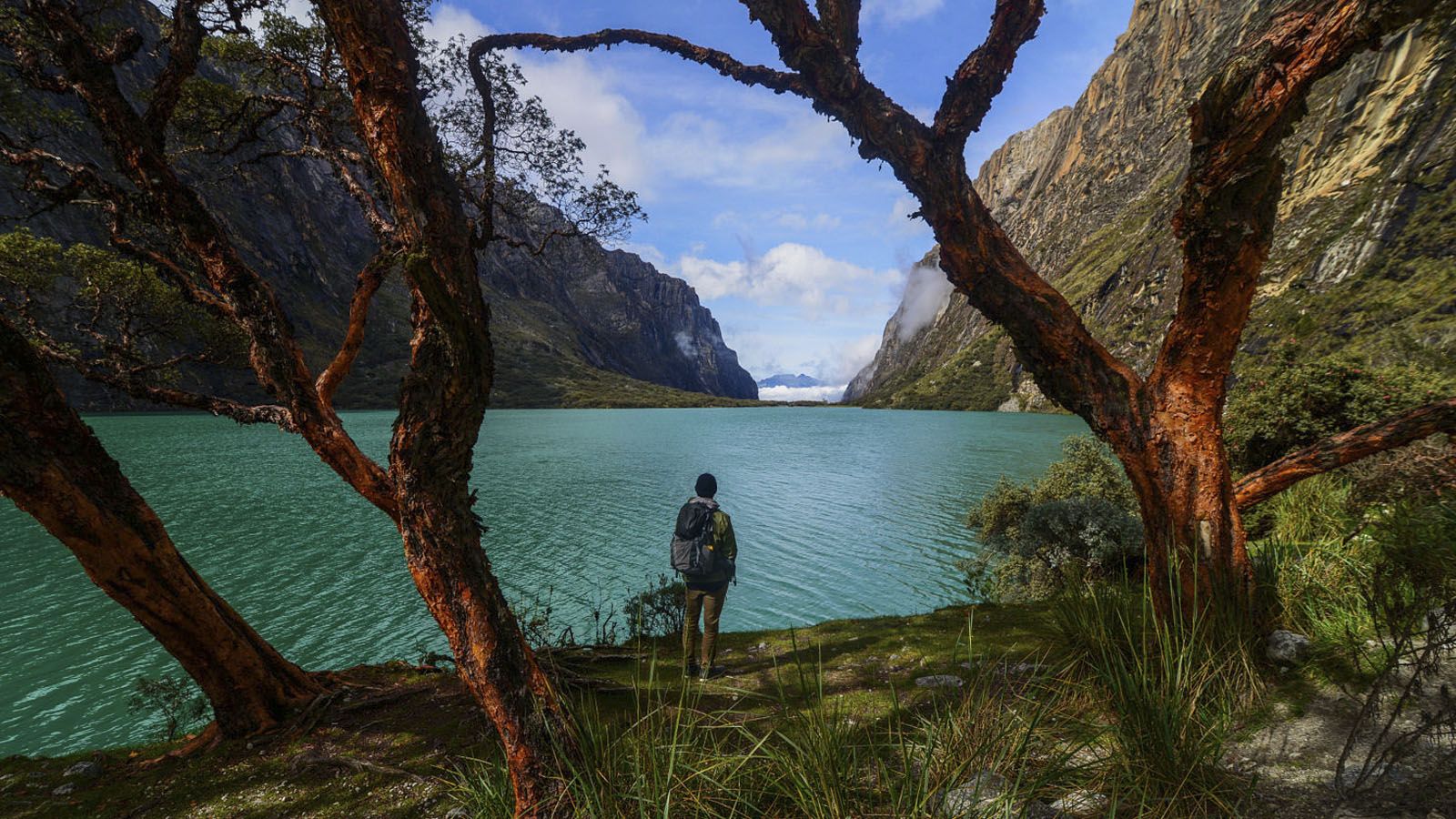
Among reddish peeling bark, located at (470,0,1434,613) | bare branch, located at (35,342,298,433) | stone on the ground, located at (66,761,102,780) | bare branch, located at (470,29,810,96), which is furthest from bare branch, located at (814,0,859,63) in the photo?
stone on the ground, located at (66,761,102,780)

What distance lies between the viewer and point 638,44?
677cm

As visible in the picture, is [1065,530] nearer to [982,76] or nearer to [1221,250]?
[1221,250]

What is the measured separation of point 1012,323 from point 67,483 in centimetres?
838

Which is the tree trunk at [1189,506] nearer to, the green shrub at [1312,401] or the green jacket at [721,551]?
the green jacket at [721,551]

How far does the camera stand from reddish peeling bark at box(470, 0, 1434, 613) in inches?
152

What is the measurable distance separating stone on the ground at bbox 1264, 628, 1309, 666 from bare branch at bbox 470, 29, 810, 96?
724cm

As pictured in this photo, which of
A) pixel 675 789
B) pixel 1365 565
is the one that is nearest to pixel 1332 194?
pixel 1365 565

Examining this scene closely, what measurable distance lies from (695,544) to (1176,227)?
20.5 feet

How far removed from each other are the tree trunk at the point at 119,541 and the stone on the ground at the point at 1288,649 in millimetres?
9455

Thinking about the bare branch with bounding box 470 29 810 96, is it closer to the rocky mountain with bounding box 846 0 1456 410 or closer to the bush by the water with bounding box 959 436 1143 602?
the bush by the water with bounding box 959 436 1143 602

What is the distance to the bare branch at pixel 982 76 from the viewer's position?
16.9 feet

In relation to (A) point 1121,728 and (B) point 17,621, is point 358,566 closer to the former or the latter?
(B) point 17,621

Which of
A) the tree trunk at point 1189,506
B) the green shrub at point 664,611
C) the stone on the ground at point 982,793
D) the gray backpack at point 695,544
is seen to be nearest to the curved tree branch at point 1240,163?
the tree trunk at point 1189,506

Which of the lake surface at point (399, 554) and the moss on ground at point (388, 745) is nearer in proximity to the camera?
the moss on ground at point (388, 745)
